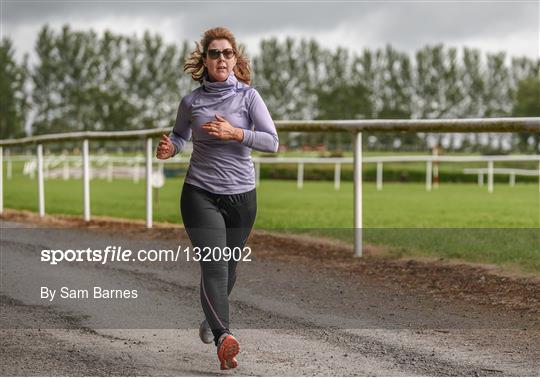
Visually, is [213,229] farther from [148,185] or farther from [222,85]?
[148,185]

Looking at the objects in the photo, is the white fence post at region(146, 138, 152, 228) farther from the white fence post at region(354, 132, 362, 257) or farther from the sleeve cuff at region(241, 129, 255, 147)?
the sleeve cuff at region(241, 129, 255, 147)

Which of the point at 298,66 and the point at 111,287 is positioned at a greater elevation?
the point at 298,66

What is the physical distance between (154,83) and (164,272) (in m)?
109

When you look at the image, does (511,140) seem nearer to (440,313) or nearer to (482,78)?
(482,78)

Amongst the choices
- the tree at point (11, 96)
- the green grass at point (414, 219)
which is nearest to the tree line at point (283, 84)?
the tree at point (11, 96)

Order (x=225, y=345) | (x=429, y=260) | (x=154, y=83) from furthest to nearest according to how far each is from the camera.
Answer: (x=154, y=83) → (x=429, y=260) → (x=225, y=345)

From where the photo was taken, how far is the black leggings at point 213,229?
504 cm

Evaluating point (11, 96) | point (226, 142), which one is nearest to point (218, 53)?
point (226, 142)

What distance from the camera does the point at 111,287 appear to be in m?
7.69

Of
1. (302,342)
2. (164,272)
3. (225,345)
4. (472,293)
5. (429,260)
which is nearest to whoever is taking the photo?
(225,345)

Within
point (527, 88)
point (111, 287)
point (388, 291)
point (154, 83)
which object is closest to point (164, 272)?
point (111, 287)

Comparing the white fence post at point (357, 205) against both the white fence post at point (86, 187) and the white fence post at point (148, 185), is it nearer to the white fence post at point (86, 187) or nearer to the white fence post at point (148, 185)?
the white fence post at point (148, 185)

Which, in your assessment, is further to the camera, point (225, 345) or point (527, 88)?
point (527, 88)

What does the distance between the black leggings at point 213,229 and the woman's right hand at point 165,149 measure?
8.4 inches
